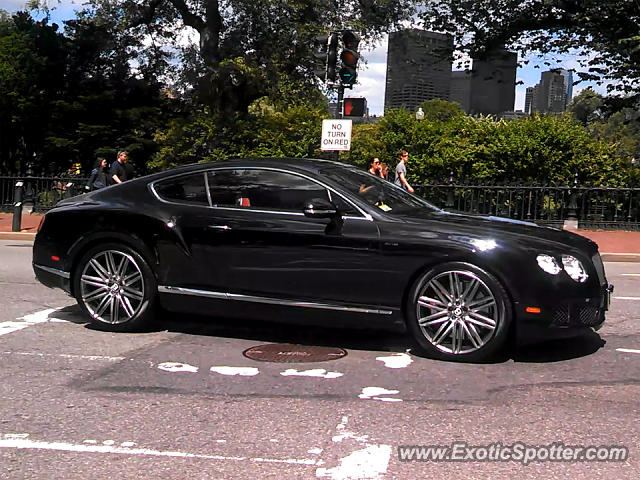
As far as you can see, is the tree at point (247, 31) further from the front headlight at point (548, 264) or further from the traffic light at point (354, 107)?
the front headlight at point (548, 264)

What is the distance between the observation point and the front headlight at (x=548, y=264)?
5.23 m

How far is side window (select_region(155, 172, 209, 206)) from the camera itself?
6.29 m

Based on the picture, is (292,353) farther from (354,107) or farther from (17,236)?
(17,236)

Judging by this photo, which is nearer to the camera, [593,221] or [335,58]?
[335,58]

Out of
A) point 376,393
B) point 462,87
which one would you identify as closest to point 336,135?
point 376,393

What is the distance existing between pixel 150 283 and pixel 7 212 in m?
17.0

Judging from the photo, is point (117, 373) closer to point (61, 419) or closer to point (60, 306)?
point (61, 419)

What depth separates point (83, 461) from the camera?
3641 millimetres

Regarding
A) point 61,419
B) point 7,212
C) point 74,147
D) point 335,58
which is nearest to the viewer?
point 61,419

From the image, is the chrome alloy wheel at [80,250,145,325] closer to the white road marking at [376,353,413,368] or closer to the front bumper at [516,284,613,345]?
the white road marking at [376,353,413,368]

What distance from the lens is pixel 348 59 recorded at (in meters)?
12.9

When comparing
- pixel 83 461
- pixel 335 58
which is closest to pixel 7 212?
pixel 335 58

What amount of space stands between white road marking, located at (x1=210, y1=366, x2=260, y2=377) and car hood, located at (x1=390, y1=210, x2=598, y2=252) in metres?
1.60

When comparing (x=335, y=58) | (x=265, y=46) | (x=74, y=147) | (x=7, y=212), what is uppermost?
(x=265, y=46)
